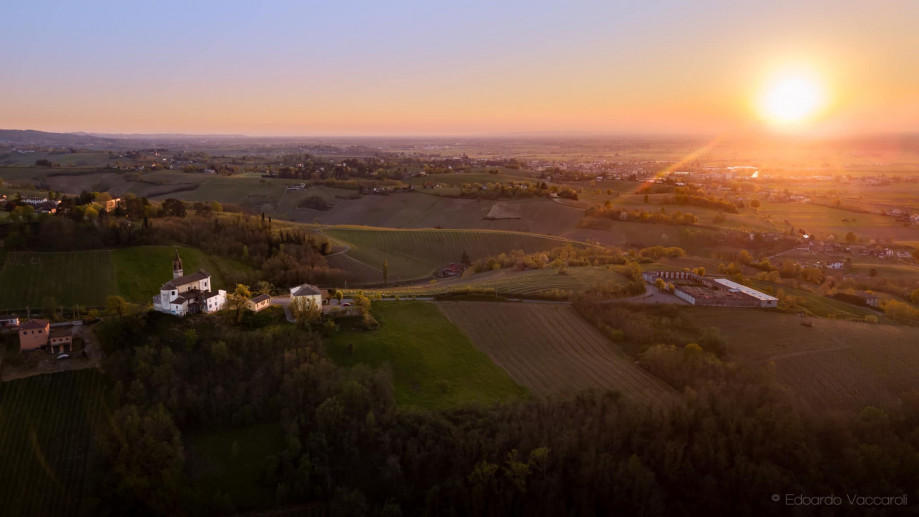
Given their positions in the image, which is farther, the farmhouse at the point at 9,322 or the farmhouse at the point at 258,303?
the farmhouse at the point at 258,303

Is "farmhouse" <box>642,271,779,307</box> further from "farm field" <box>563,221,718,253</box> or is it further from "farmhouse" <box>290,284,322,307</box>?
"farmhouse" <box>290,284,322,307</box>

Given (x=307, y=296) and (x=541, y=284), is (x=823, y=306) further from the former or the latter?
(x=307, y=296)

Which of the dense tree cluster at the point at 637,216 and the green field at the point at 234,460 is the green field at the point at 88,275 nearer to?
the green field at the point at 234,460

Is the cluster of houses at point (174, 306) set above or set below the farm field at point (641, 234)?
above

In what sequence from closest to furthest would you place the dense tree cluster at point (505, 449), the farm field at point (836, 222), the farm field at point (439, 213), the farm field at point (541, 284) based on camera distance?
the dense tree cluster at point (505, 449)
the farm field at point (541, 284)
the farm field at point (836, 222)
the farm field at point (439, 213)

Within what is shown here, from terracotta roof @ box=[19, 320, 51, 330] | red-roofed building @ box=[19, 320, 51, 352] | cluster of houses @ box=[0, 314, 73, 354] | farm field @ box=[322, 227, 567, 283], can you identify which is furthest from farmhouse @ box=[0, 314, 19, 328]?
farm field @ box=[322, 227, 567, 283]

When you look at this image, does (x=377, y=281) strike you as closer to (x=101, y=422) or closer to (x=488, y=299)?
(x=488, y=299)

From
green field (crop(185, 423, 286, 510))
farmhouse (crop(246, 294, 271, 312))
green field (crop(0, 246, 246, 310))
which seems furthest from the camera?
green field (crop(0, 246, 246, 310))

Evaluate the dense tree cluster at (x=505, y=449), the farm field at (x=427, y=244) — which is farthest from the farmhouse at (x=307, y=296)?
the farm field at (x=427, y=244)
